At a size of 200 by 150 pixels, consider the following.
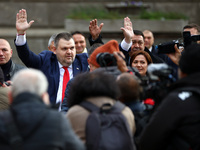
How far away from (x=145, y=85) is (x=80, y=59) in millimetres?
2253

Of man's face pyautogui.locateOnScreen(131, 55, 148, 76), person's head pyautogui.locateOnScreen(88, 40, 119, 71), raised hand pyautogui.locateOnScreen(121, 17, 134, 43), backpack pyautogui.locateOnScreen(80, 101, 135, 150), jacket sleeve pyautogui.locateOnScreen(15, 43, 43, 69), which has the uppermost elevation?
raised hand pyautogui.locateOnScreen(121, 17, 134, 43)

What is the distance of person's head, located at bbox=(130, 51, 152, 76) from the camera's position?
535 cm

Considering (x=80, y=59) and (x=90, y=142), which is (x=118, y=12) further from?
(x=90, y=142)

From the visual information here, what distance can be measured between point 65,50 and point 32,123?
2.77 meters

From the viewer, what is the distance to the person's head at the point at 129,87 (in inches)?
136

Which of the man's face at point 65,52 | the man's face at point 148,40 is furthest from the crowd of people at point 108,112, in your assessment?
the man's face at point 148,40

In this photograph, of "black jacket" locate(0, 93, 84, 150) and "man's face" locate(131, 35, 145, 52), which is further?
"man's face" locate(131, 35, 145, 52)

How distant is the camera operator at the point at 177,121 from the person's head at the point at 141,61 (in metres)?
2.02

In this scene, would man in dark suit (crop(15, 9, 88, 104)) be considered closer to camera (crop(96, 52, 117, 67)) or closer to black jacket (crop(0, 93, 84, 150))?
camera (crop(96, 52, 117, 67))

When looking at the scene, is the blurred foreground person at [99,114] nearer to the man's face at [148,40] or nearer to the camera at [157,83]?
the camera at [157,83]

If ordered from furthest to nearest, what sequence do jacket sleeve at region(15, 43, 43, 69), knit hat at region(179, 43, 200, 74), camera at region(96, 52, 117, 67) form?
jacket sleeve at region(15, 43, 43, 69) → camera at region(96, 52, 117, 67) → knit hat at region(179, 43, 200, 74)

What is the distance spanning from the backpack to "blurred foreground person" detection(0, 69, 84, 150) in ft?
0.69

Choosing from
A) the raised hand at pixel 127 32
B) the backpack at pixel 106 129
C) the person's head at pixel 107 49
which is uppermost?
the raised hand at pixel 127 32

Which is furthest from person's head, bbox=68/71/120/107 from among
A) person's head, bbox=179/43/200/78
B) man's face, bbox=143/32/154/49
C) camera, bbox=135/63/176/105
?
man's face, bbox=143/32/154/49
